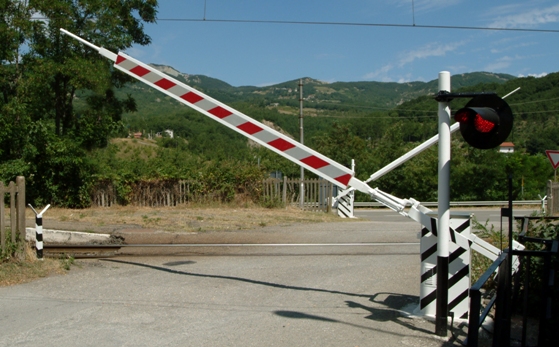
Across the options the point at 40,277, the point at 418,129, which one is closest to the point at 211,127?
the point at 418,129

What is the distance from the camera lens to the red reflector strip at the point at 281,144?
7.14 meters

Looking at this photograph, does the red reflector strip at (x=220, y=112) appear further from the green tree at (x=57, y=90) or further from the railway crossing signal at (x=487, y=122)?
the green tree at (x=57, y=90)

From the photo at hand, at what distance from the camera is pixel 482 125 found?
532cm

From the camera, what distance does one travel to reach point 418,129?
62.0m

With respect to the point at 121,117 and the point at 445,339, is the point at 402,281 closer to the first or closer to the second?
the point at 445,339

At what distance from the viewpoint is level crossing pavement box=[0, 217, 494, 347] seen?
18.8ft

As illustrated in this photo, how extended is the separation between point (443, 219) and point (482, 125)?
1083 millimetres

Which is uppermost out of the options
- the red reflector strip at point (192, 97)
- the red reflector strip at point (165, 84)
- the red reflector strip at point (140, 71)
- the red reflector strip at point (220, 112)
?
the red reflector strip at point (140, 71)

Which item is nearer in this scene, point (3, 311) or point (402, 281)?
point (3, 311)

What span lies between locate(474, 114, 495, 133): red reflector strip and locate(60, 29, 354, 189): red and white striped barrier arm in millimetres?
1880

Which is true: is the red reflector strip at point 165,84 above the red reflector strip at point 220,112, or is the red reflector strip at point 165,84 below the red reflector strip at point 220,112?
above

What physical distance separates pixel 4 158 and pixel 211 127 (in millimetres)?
66124

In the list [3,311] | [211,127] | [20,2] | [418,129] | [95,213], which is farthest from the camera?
[211,127]

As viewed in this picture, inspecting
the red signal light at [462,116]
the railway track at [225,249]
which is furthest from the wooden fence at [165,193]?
the red signal light at [462,116]
